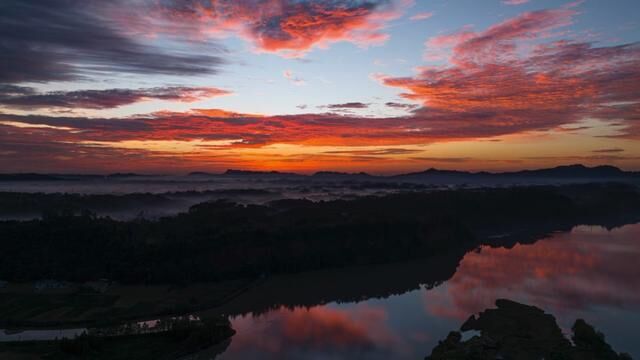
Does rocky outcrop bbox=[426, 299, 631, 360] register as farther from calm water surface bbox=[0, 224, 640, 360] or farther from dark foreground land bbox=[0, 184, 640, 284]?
dark foreground land bbox=[0, 184, 640, 284]

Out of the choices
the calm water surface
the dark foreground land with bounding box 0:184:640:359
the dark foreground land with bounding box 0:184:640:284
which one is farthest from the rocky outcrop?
the dark foreground land with bounding box 0:184:640:284

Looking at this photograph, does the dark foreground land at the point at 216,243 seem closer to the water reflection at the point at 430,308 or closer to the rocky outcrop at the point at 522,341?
the water reflection at the point at 430,308

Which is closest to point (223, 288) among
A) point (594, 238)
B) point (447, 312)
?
point (447, 312)

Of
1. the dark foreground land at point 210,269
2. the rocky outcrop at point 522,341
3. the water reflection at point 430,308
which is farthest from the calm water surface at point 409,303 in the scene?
the rocky outcrop at point 522,341

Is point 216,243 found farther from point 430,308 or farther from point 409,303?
point 430,308

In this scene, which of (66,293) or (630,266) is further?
(630,266)

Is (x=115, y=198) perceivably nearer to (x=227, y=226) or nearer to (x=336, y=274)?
(x=227, y=226)
